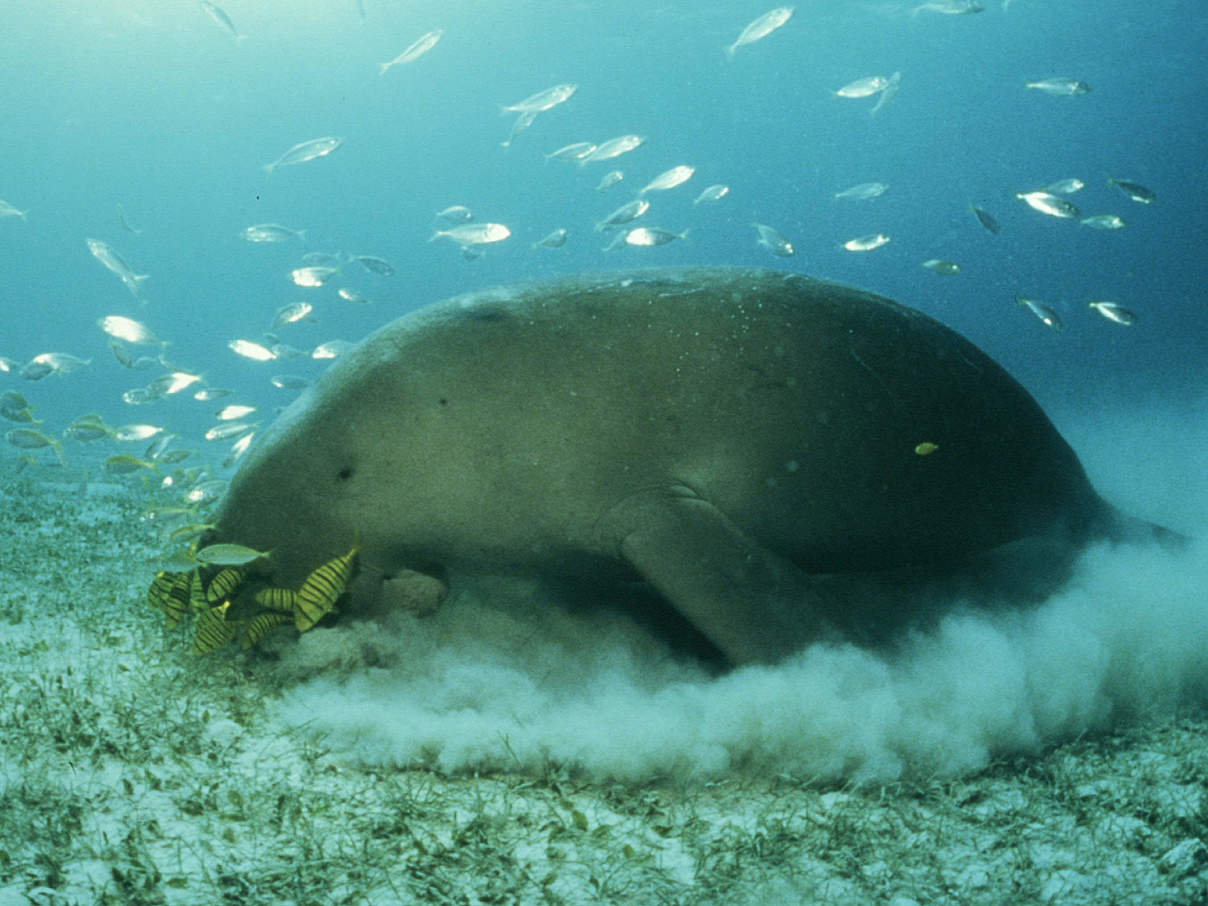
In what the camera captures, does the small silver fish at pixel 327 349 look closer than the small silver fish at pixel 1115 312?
No

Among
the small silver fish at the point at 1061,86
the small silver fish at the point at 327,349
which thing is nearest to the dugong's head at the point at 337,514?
Result: the small silver fish at the point at 327,349

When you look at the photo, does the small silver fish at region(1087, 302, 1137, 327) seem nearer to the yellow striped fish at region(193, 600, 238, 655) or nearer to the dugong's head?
the dugong's head

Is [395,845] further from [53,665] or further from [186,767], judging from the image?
[53,665]

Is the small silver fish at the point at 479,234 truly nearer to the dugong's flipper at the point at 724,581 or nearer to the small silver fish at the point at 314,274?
the small silver fish at the point at 314,274

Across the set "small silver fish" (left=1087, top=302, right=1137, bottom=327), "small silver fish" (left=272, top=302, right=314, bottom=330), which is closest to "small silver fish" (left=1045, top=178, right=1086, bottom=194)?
"small silver fish" (left=1087, top=302, right=1137, bottom=327)

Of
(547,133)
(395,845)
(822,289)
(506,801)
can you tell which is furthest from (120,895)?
(547,133)

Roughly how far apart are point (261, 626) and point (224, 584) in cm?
26

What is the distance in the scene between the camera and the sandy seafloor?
1.88m

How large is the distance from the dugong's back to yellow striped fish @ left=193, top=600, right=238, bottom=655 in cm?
99

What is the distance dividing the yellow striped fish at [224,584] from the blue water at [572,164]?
23640 mm

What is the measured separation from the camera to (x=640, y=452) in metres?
3.35

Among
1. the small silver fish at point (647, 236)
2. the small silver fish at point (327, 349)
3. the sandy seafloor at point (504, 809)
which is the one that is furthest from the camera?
the small silver fish at point (327, 349)

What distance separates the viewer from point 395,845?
6.73ft

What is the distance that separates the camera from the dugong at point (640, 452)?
333 cm
